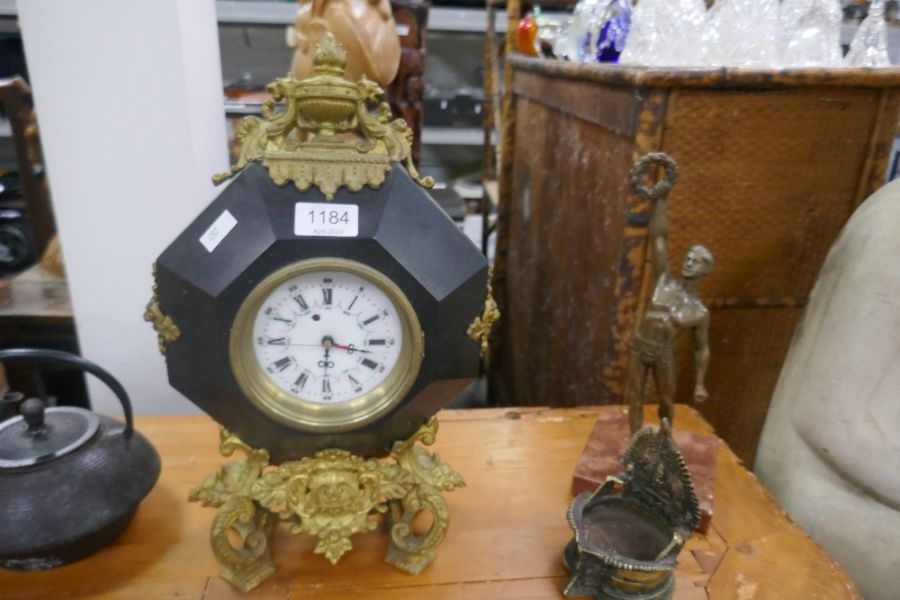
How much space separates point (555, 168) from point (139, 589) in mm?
1215

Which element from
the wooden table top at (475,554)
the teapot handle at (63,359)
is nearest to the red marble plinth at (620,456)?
the wooden table top at (475,554)

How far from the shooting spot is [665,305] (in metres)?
0.99

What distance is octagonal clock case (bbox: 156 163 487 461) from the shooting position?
2.52 ft

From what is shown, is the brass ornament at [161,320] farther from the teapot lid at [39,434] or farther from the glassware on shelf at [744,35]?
the glassware on shelf at [744,35]

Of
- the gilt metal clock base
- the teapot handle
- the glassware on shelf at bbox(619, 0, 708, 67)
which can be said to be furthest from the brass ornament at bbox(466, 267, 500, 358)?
the glassware on shelf at bbox(619, 0, 708, 67)

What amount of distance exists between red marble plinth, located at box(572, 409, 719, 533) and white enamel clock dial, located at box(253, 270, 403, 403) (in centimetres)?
45

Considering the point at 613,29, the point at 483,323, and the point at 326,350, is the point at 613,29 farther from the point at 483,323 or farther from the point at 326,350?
the point at 326,350

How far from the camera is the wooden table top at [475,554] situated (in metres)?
0.91

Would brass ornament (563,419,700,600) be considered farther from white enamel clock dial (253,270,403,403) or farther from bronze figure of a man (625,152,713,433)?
white enamel clock dial (253,270,403,403)

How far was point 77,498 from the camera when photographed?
2.88 feet

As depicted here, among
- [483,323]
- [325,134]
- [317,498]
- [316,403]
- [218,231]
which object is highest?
[325,134]

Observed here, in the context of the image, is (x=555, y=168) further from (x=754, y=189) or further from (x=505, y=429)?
(x=505, y=429)

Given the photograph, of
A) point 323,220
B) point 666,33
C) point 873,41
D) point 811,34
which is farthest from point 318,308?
point 873,41

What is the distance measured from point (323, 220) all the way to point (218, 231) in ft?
0.41
